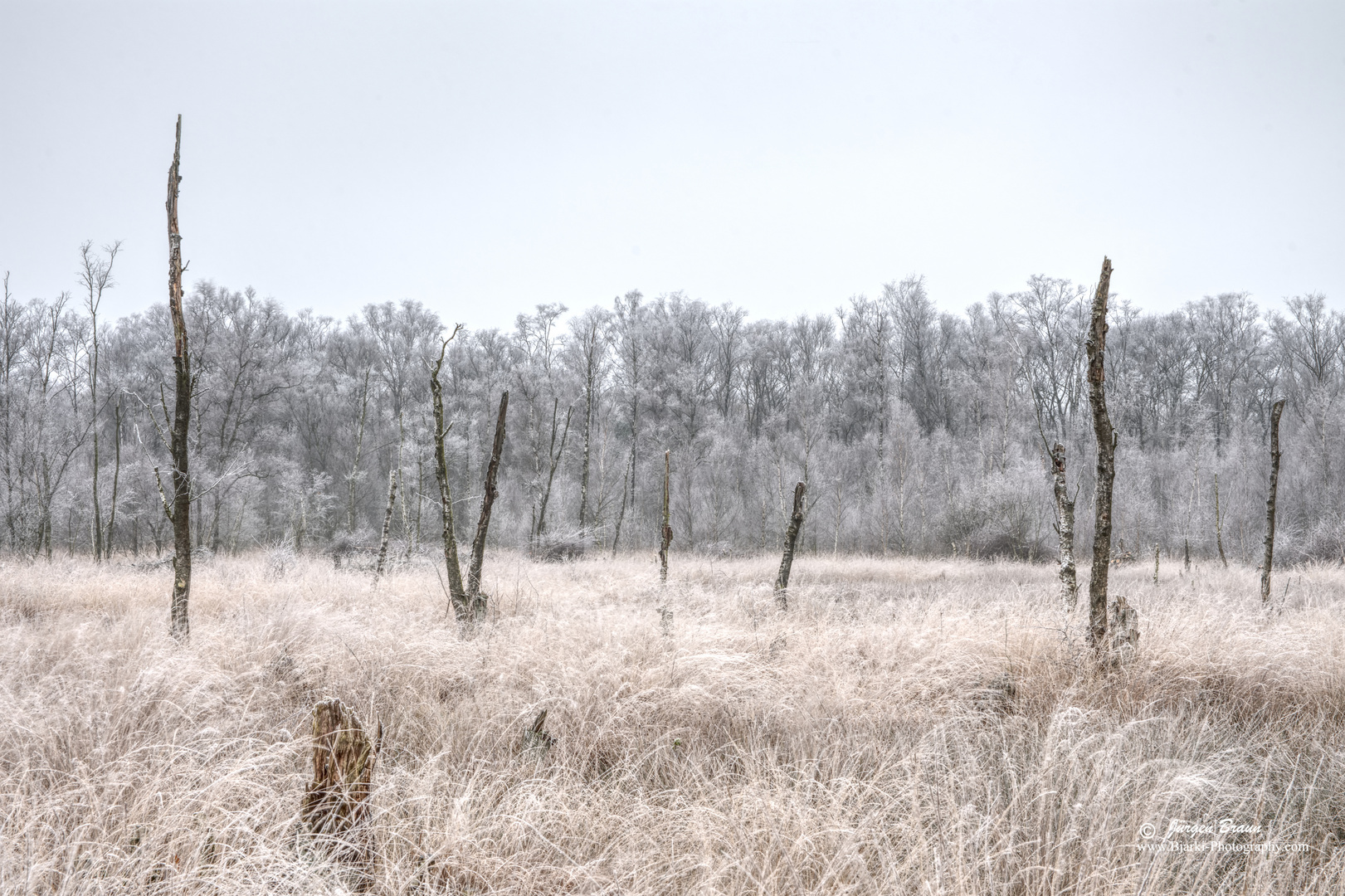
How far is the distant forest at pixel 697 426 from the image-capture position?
21.8 meters

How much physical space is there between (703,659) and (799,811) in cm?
224

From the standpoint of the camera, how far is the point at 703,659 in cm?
484

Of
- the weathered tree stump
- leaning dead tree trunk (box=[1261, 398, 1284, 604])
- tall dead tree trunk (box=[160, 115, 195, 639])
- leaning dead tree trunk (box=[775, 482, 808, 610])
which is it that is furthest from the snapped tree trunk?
leaning dead tree trunk (box=[1261, 398, 1284, 604])

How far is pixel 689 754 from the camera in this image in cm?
352

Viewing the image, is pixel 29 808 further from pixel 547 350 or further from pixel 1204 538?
pixel 1204 538

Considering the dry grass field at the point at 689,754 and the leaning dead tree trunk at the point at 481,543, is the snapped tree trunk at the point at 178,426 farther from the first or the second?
the leaning dead tree trunk at the point at 481,543

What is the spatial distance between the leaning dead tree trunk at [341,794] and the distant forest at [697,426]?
1759cm

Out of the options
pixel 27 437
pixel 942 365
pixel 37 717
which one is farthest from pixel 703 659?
pixel 942 365

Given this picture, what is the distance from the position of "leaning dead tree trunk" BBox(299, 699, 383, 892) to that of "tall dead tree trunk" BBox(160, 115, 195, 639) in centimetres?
340

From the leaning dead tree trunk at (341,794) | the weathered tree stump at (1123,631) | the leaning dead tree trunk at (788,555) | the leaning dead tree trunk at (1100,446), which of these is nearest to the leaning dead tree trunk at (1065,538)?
the weathered tree stump at (1123,631)

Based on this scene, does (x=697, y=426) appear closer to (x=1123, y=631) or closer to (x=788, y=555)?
(x=788, y=555)

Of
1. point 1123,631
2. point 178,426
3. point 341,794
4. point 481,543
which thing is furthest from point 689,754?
point 178,426

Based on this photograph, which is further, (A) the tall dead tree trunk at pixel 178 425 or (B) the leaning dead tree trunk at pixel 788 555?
(B) the leaning dead tree trunk at pixel 788 555

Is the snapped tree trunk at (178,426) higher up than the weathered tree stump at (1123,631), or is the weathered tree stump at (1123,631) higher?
the snapped tree trunk at (178,426)
